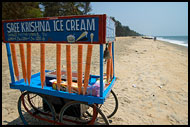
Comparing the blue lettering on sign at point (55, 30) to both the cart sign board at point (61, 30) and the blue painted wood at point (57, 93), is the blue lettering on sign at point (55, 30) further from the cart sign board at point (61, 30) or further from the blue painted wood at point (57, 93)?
the blue painted wood at point (57, 93)

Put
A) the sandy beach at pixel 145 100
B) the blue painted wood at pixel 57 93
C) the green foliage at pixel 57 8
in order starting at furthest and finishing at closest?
the green foliage at pixel 57 8
the sandy beach at pixel 145 100
the blue painted wood at pixel 57 93

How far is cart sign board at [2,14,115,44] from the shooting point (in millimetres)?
1947

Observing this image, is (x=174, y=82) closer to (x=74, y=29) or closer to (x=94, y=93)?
(x=94, y=93)

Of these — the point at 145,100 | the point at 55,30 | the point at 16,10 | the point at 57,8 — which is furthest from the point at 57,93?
the point at 57,8

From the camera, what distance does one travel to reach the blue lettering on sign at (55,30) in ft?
6.47

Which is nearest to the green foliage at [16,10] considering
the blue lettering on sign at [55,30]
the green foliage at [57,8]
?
the green foliage at [57,8]

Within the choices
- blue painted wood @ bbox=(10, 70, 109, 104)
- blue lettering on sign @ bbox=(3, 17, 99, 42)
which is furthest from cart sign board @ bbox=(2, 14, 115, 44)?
blue painted wood @ bbox=(10, 70, 109, 104)

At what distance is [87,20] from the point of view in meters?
1.96

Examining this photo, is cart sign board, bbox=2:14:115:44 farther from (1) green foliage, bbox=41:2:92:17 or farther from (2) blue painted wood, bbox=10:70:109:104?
(1) green foliage, bbox=41:2:92:17

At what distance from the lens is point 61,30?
83.6 inches

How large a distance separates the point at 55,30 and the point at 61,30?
111mm

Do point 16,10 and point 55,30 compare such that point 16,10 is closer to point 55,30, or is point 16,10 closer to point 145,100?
point 55,30

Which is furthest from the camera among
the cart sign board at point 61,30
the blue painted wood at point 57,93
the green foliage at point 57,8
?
the green foliage at point 57,8

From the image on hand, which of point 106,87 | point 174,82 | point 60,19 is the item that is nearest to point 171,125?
point 106,87
